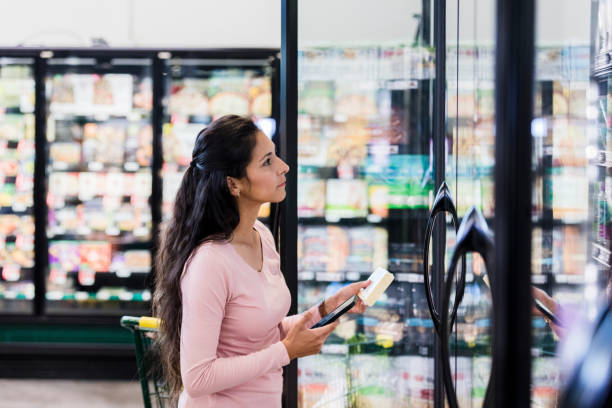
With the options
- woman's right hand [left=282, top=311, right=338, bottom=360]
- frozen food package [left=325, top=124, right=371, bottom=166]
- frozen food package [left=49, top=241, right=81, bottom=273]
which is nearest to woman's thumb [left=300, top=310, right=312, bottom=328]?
woman's right hand [left=282, top=311, right=338, bottom=360]

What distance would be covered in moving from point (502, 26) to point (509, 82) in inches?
1.9

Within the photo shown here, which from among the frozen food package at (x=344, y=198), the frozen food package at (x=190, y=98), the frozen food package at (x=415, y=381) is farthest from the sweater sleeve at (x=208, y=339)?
the frozen food package at (x=190, y=98)

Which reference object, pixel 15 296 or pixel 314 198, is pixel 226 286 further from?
pixel 15 296

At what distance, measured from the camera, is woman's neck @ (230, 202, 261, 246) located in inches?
67.0

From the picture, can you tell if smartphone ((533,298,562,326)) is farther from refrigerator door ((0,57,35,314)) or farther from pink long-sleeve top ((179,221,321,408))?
refrigerator door ((0,57,35,314))

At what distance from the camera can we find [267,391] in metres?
1.65

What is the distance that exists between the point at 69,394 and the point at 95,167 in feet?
4.81

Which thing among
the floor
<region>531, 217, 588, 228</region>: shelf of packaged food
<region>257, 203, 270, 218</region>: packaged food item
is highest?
<region>531, 217, 588, 228</region>: shelf of packaged food

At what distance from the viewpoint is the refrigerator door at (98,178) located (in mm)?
4160

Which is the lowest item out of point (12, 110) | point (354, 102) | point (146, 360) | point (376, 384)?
point (376, 384)

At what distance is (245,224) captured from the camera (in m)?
1.72

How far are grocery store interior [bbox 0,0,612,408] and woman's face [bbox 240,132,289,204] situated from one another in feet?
0.15

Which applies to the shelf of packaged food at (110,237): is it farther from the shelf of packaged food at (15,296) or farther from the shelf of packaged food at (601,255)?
the shelf of packaged food at (601,255)

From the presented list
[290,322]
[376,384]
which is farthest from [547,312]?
[376,384]
